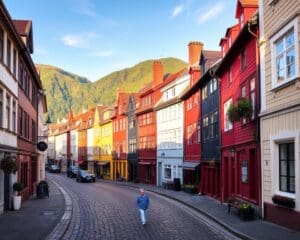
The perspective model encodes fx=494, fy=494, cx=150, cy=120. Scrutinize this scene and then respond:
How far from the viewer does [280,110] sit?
648 inches

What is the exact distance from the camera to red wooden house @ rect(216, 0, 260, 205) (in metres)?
20.1

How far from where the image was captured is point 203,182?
117 feet

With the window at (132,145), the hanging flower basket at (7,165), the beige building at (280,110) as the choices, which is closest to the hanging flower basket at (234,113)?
the beige building at (280,110)

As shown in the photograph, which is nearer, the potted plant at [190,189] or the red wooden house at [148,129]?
the potted plant at [190,189]

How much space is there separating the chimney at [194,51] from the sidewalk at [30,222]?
20.7 m

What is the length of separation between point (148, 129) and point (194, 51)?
48.5ft

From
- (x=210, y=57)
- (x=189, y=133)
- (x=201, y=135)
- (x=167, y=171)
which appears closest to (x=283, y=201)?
(x=210, y=57)

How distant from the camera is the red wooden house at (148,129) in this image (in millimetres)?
53938

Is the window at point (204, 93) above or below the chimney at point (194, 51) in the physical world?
below

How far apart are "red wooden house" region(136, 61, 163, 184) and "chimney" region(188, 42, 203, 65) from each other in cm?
1042

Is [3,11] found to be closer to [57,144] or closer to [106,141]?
[106,141]

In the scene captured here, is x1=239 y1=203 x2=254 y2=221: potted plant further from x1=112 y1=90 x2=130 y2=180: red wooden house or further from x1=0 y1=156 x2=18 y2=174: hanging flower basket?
→ x1=112 y1=90 x2=130 y2=180: red wooden house

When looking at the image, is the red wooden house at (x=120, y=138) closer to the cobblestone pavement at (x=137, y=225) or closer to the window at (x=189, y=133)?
the window at (x=189, y=133)

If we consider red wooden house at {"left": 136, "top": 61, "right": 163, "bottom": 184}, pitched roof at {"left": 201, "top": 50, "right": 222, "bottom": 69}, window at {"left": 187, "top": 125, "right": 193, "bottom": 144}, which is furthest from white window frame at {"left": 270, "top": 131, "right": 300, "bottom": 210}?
red wooden house at {"left": 136, "top": 61, "right": 163, "bottom": 184}
